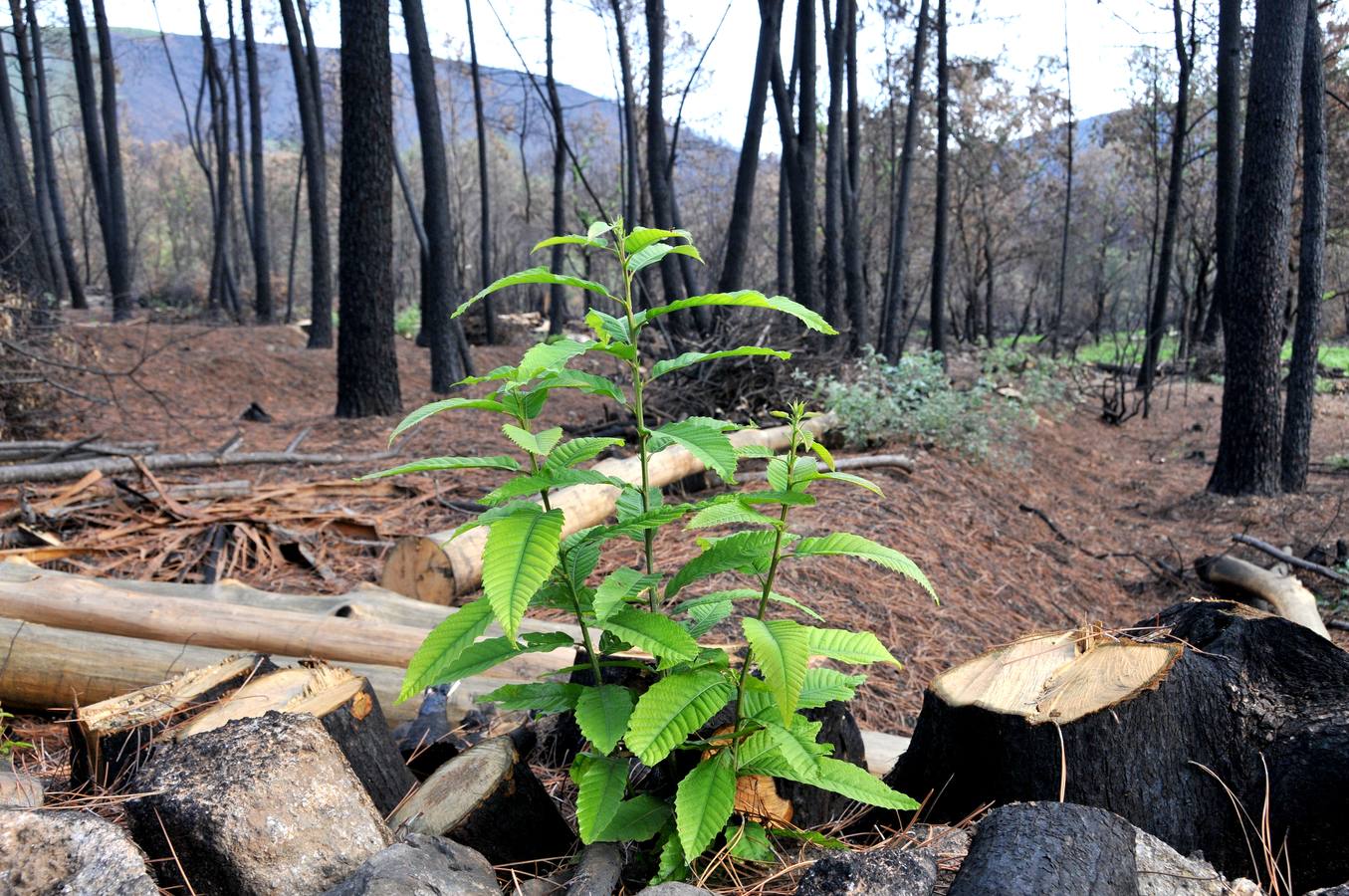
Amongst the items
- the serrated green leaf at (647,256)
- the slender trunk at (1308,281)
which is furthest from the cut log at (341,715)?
the slender trunk at (1308,281)

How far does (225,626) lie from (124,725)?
139 cm

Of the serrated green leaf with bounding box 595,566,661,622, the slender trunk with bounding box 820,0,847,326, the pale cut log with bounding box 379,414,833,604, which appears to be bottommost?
the pale cut log with bounding box 379,414,833,604

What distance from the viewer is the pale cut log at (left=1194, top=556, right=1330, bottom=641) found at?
500cm

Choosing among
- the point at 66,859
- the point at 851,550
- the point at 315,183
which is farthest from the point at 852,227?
the point at 66,859

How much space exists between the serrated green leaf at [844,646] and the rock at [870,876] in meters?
0.36

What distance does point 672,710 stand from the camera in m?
1.56

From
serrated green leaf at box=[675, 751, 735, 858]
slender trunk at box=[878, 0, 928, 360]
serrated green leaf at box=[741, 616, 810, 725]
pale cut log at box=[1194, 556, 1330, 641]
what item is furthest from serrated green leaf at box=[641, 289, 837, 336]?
slender trunk at box=[878, 0, 928, 360]

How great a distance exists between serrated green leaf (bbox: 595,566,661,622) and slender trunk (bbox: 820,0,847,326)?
1106 cm

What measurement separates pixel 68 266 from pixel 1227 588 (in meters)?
20.9

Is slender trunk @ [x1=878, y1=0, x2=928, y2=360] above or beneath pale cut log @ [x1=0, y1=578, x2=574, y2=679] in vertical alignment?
above

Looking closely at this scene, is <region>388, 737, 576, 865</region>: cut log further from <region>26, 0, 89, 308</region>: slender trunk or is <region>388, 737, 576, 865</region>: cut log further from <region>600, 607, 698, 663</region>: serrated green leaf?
<region>26, 0, 89, 308</region>: slender trunk

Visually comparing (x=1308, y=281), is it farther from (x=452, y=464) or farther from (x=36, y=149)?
(x=36, y=149)

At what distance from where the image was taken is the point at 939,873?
161 centimetres

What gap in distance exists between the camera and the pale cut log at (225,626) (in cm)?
326
